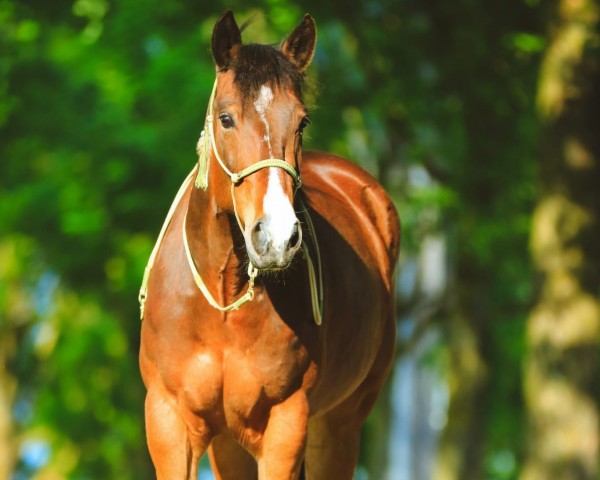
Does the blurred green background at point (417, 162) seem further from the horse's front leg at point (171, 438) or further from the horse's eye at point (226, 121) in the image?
the horse's eye at point (226, 121)

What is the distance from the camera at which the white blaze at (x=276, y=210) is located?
5980mm

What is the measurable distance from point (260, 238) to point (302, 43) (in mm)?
1163

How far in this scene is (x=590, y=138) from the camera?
15.8 meters

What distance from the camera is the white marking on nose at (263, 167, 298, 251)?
5977mm

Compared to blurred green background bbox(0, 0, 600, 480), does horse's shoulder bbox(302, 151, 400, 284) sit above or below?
below

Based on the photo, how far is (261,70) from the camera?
21.3 ft

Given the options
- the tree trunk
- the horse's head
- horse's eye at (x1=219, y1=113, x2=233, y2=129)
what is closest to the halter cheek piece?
the horse's head

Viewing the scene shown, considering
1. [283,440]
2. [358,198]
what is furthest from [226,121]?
[358,198]

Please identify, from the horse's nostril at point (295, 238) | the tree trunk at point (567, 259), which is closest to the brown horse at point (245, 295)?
the horse's nostril at point (295, 238)

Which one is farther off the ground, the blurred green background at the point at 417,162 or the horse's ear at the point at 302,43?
the blurred green background at the point at 417,162

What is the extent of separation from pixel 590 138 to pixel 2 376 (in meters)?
16.7

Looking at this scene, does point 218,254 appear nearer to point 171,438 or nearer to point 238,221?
point 238,221

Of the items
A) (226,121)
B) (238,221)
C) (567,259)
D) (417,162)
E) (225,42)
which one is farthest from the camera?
(417,162)

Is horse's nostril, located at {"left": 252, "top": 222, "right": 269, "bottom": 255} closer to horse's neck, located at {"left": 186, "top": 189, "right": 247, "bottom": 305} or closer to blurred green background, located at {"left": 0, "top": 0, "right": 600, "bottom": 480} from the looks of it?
horse's neck, located at {"left": 186, "top": 189, "right": 247, "bottom": 305}
